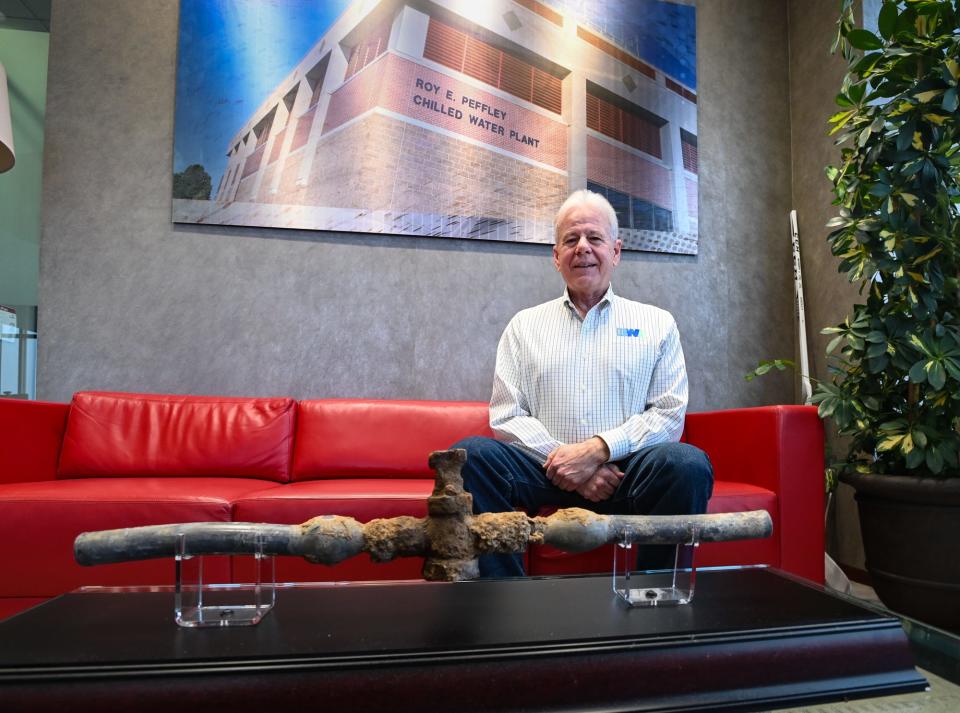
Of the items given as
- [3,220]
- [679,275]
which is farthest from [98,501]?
[679,275]

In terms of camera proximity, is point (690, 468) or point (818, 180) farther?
point (818, 180)

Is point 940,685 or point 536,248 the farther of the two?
point 536,248

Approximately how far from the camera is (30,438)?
2.09 meters

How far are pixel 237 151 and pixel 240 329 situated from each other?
0.70 metres

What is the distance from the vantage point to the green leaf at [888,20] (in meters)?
1.95

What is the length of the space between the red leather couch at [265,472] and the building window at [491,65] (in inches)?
55.3

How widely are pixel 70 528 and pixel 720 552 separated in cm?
168

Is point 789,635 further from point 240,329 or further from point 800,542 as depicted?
point 240,329

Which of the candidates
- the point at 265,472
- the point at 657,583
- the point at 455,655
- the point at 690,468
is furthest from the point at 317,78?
the point at 455,655

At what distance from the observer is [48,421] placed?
2.14m

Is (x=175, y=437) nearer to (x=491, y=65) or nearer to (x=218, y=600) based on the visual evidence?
(x=218, y=600)

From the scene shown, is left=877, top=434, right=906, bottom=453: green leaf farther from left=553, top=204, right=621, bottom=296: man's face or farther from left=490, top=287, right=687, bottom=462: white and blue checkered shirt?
left=553, top=204, right=621, bottom=296: man's face

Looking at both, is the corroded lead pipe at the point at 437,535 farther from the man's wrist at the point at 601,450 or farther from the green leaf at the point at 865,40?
the green leaf at the point at 865,40

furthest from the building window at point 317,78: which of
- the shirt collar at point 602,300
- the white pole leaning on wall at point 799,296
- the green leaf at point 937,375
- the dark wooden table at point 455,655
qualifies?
the green leaf at point 937,375
